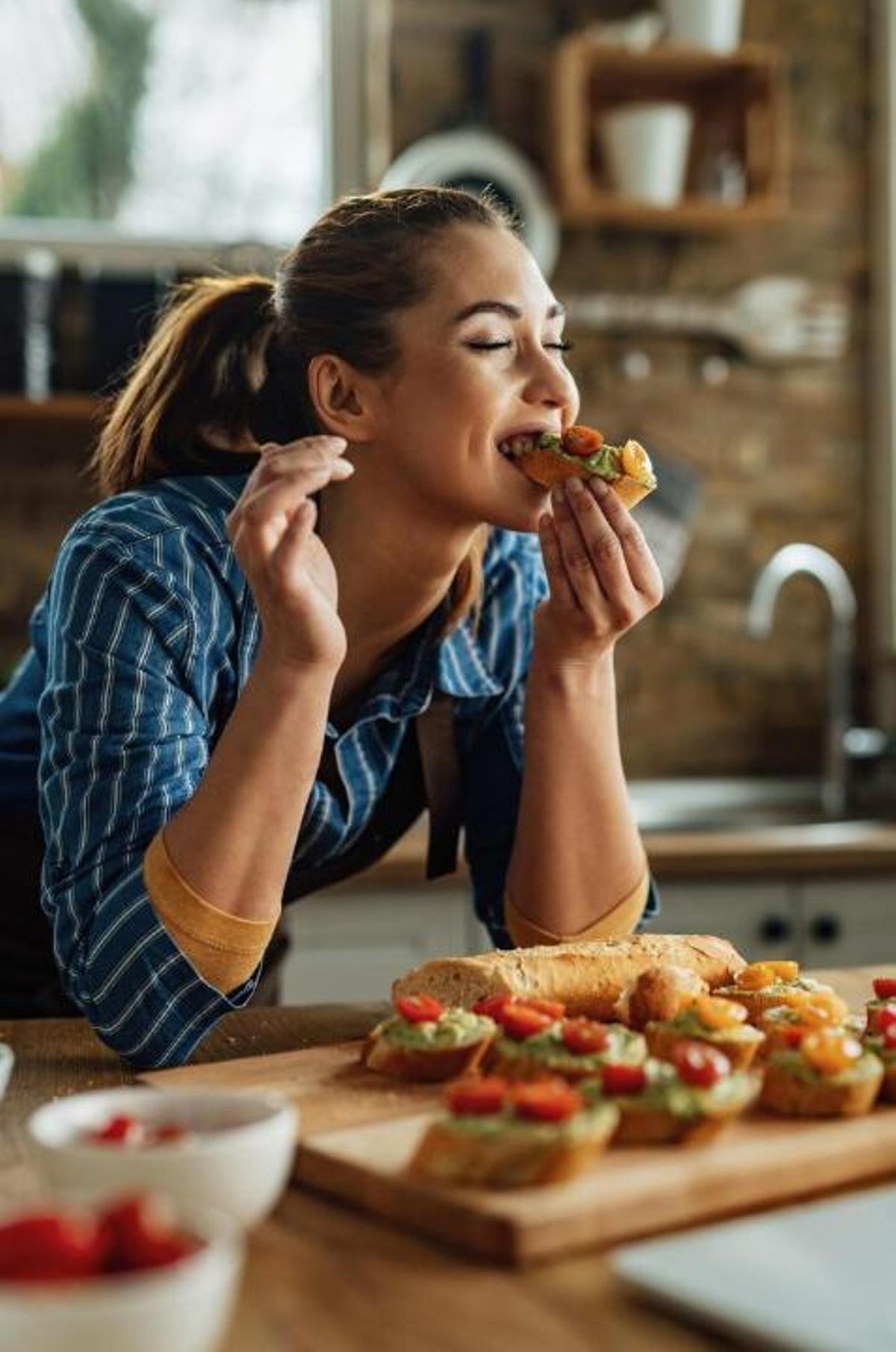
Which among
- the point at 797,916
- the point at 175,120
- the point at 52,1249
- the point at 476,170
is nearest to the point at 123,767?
the point at 52,1249

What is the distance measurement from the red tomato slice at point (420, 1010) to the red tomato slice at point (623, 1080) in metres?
0.22

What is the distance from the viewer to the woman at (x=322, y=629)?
1.59m

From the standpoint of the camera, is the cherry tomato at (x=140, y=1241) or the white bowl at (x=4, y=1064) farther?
the white bowl at (x=4, y=1064)

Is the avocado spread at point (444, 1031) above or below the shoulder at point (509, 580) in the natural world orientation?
below

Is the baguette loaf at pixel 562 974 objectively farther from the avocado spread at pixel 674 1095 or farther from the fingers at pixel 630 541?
the fingers at pixel 630 541

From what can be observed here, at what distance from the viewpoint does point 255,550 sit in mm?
1591

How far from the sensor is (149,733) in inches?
65.2

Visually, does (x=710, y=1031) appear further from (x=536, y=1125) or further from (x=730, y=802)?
(x=730, y=802)

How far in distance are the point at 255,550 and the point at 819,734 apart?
3027mm

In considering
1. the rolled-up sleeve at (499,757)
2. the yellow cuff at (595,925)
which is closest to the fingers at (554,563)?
the rolled-up sleeve at (499,757)

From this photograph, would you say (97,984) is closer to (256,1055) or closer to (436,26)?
(256,1055)

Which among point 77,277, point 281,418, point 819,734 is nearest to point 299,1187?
point 281,418

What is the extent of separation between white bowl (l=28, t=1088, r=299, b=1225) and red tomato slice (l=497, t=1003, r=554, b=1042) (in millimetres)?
339

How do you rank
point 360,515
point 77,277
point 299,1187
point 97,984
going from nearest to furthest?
point 299,1187 → point 97,984 → point 360,515 → point 77,277
